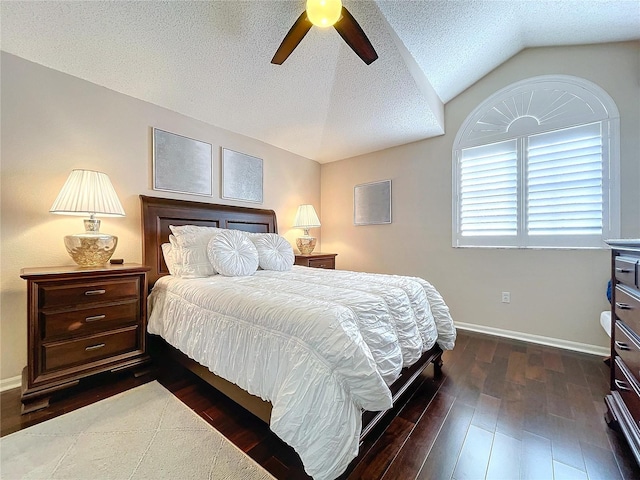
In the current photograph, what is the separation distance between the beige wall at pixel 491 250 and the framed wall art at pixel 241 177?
55.4 inches

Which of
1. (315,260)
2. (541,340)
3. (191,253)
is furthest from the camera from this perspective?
(315,260)

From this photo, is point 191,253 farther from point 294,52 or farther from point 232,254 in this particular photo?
point 294,52

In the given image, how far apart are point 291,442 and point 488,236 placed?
9.74 feet

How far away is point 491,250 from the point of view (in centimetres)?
302

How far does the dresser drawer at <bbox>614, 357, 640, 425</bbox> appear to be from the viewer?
3.97 ft

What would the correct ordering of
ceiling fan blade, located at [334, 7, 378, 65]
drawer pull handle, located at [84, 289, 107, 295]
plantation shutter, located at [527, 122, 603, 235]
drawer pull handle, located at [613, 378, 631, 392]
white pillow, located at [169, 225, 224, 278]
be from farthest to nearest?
plantation shutter, located at [527, 122, 603, 235], white pillow, located at [169, 225, 224, 278], drawer pull handle, located at [84, 289, 107, 295], ceiling fan blade, located at [334, 7, 378, 65], drawer pull handle, located at [613, 378, 631, 392]

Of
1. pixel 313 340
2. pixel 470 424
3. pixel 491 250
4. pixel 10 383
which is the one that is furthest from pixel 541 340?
pixel 10 383

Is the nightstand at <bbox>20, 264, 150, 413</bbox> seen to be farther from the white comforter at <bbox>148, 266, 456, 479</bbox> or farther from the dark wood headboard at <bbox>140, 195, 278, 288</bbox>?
the dark wood headboard at <bbox>140, 195, 278, 288</bbox>

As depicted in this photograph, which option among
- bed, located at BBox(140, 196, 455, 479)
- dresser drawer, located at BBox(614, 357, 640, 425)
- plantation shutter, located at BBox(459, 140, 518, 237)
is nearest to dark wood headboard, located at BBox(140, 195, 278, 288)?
bed, located at BBox(140, 196, 455, 479)

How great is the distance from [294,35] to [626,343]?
261cm

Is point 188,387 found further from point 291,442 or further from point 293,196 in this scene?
point 293,196

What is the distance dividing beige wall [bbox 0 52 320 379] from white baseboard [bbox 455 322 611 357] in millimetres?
3702

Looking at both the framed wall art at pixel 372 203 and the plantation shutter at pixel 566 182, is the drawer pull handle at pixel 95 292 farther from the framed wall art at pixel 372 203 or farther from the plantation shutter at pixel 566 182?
the plantation shutter at pixel 566 182

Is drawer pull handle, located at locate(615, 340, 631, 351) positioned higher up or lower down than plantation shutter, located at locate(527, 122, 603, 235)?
lower down
